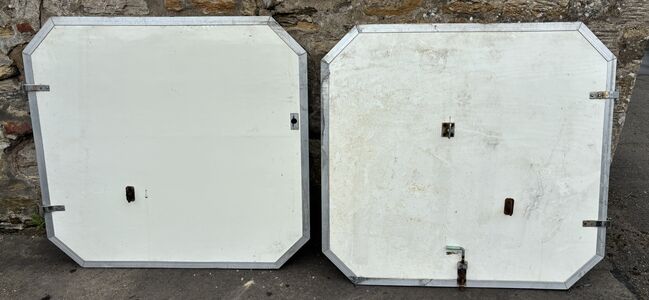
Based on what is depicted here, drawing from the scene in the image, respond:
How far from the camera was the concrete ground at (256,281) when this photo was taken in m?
2.11

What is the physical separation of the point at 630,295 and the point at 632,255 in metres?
0.38

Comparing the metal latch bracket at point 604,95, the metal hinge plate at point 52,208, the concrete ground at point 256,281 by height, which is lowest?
the concrete ground at point 256,281

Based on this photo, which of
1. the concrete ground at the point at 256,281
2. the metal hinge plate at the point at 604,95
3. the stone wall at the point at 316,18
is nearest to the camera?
the metal hinge plate at the point at 604,95

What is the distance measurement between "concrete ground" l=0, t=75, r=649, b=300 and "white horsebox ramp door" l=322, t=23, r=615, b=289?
8 cm

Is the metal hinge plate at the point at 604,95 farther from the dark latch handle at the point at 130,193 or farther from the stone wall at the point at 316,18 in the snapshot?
the dark latch handle at the point at 130,193

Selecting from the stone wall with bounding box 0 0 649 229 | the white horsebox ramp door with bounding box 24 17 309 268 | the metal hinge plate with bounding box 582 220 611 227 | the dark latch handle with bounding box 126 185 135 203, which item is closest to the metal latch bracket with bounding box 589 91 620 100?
the stone wall with bounding box 0 0 649 229

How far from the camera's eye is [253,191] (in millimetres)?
2213

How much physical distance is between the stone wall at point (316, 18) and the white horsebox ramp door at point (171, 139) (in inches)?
10.1

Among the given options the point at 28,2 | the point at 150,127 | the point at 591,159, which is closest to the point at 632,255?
the point at 591,159

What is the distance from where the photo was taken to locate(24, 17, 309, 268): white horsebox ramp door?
2.13 meters

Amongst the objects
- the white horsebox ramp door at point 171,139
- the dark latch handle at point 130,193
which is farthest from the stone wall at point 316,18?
the dark latch handle at point 130,193

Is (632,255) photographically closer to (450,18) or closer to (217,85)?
(450,18)

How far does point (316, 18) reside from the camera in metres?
2.34

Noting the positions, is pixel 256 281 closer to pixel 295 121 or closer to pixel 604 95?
pixel 295 121
